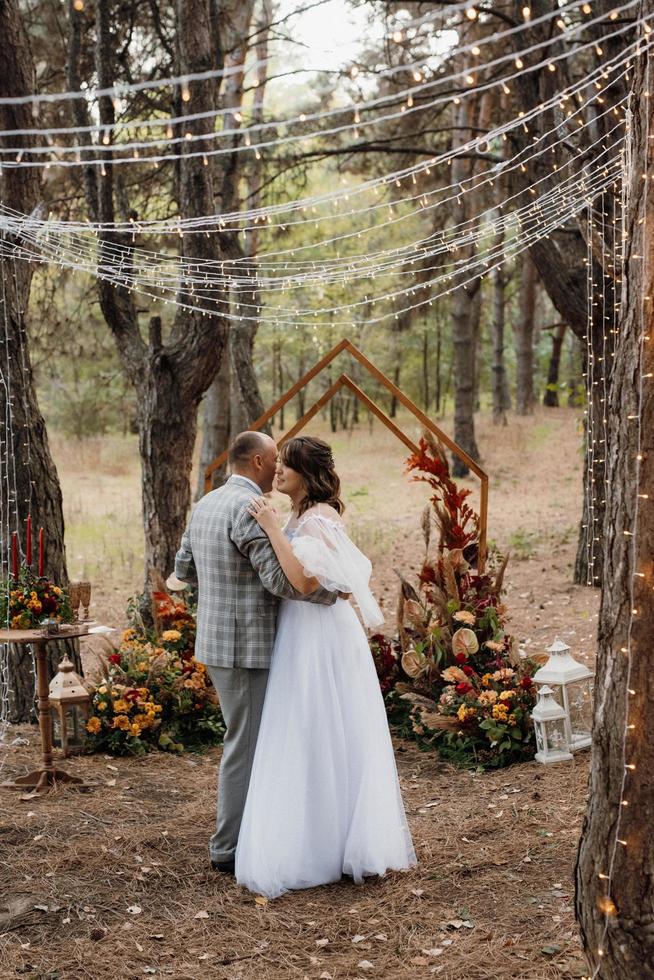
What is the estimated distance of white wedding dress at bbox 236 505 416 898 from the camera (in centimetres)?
439

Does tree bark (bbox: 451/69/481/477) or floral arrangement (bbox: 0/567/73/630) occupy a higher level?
tree bark (bbox: 451/69/481/477)

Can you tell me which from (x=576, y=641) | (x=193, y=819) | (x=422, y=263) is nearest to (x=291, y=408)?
(x=422, y=263)

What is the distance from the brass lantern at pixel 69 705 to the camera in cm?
635

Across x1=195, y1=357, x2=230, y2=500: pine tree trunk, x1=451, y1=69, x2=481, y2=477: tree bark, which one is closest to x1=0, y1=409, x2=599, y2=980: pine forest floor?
x1=195, y1=357, x2=230, y2=500: pine tree trunk

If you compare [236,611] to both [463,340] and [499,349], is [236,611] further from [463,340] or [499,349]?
[499,349]

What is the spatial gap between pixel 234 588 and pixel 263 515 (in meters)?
0.37

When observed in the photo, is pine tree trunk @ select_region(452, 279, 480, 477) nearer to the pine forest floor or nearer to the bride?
the pine forest floor

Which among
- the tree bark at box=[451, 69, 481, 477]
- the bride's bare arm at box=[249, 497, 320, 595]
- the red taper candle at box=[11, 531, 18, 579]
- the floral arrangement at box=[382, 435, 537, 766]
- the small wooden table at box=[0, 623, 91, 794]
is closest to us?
the bride's bare arm at box=[249, 497, 320, 595]

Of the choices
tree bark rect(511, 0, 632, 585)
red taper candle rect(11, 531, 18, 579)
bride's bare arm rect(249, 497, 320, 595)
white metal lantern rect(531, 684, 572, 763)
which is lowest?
white metal lantern rect(531, 684, 572, 763)

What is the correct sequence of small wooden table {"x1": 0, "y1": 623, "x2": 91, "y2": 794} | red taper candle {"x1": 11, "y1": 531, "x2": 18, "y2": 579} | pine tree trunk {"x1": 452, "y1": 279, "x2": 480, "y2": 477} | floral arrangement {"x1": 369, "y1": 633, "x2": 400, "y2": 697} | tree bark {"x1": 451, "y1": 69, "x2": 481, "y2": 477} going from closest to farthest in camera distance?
small wooden table {"x1": 0, "y1": 623, "x2": 91, "y2": 794} → red taper candle {"x1": 11, "y1": 531, "x2": 18, "y2": 579} → floral arrangement {"x1": 369, "y1": 633, "x2": 400, "y2": 697} → tree bark {"x1": 451, "y1": 69, "x2": 481, "y2": 477} → pine tree trunk {"x1": 452, "y1": 279, "x2": 480, "y2": 477}

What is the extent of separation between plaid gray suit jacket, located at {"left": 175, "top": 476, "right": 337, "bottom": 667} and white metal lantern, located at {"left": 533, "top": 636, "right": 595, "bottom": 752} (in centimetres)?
213

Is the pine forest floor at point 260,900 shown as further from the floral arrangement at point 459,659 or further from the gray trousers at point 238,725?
the gray trousers at point 238,725

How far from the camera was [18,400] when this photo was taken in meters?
7.09

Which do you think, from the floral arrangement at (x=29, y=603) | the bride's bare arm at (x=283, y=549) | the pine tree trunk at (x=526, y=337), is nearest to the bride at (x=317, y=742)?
the bride's bare arm at (x=283, y=549)
